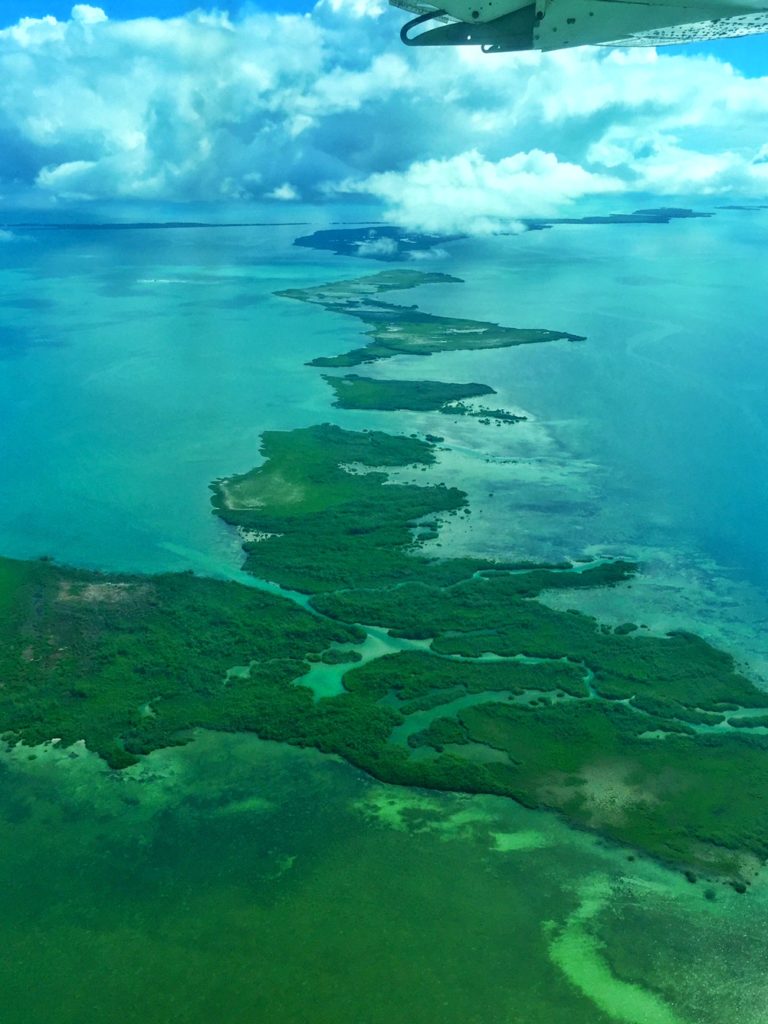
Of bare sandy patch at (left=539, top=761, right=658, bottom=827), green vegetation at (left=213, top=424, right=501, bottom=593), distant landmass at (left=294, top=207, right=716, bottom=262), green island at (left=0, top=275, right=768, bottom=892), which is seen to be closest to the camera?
bare sandy patch at (left=539, top=761, right=658, bottom=827)

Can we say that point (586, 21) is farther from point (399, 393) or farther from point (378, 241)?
point (378, 241)

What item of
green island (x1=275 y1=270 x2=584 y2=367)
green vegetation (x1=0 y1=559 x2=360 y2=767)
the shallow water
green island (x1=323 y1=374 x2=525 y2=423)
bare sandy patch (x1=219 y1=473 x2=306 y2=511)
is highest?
green island (x1=275 y1=270 x2=584 y2=367)

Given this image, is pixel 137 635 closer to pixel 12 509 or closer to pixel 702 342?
pixel 12 509

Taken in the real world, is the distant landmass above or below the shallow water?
above

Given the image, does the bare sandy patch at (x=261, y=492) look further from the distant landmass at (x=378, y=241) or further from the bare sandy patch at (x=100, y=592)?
the distant landmass at (x=378, y=241)

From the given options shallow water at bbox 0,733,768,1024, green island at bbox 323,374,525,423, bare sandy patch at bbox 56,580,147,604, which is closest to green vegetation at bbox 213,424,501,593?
bare sandy patch at bbox 56,580,147,604

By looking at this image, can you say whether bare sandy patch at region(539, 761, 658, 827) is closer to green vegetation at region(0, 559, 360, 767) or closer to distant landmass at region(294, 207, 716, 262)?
green vegetation at region(0, 559, 360, 767)

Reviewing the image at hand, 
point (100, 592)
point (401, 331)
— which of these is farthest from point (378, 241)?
point (100, 592)

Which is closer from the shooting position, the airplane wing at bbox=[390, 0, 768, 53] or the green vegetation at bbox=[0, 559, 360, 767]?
the airplane wing at bbox=[390, 0, 768, 53]
